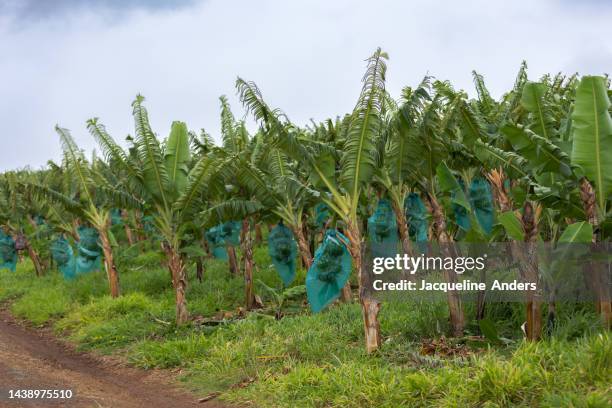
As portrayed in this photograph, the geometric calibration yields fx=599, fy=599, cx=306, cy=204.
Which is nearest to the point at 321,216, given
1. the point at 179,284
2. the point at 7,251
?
the point at 179,284

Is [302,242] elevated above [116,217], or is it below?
below

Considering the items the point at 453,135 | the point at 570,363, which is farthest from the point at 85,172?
the point at 570,363

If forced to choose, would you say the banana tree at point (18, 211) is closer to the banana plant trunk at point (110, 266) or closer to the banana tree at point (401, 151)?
the banana plant trunk at point (110, 266)

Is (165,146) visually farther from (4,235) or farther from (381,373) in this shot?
(4,235)

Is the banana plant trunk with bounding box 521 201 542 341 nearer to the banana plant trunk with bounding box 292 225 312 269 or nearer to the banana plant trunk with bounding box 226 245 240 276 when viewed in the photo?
the banana plant trunk with bounding box 292 225 312 269

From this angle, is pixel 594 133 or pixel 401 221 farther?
pixel 401 221

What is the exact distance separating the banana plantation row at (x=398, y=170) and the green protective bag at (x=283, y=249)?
11 centimetres

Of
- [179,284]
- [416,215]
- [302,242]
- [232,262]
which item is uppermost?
[416,215]

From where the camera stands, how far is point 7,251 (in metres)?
16.3

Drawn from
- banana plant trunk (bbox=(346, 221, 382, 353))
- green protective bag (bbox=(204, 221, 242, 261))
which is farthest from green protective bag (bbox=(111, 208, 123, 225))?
banana plant trunk (bbox=(346, 221, 382, 353))

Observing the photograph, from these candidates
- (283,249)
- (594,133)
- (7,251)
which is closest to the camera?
(594,133)

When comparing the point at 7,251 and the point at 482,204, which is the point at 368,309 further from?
the point at 7,251

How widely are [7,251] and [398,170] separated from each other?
13007mm

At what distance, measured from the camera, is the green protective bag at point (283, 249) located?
32.6 feet
